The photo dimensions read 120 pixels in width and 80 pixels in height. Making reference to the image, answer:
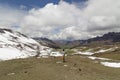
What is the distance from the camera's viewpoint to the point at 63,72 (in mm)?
38281

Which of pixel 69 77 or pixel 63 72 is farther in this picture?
pixel 63 72

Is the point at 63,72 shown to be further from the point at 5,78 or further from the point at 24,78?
the point at 5,78

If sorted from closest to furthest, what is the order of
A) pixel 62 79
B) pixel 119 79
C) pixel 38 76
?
1. pixel 62 79
2. pixel 38 76
3. pixel 119 79

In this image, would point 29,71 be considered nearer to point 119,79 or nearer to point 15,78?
point 15,78

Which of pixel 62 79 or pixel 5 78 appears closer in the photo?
pixel 62 79

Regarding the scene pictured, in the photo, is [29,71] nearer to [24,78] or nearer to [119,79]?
[24,78]

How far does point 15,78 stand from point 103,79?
46.6 feet

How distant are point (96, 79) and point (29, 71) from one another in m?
12.1

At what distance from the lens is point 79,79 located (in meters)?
33.7

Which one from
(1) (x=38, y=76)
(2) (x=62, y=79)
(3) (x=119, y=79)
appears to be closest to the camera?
(2) (x=62, y=79)

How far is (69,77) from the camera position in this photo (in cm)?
3450

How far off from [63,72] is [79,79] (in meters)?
5.15

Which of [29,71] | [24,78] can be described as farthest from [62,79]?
[29,71]

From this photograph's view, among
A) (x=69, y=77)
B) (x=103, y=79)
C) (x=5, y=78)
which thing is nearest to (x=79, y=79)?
(x=69, y=77)
